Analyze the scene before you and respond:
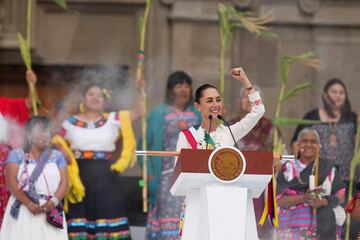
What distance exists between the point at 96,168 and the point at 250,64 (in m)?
3.22

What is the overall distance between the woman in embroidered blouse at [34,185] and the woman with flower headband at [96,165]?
789 millimetres

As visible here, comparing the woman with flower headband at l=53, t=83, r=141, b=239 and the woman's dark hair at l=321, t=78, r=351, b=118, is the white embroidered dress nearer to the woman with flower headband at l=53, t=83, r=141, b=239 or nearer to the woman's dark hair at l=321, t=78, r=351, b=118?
the woman with flower headband at l=53, t=83, r=141, b=239

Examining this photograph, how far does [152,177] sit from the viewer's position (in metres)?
13.3

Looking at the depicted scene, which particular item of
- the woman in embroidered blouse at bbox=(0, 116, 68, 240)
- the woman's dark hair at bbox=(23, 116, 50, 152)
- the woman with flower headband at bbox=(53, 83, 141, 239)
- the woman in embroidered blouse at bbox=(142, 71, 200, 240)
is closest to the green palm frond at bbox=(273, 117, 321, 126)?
the woman in embroidered blouse at bbox=(142, 71, 200, 240)

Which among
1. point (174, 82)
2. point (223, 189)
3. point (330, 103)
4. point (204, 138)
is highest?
point (174, 82)

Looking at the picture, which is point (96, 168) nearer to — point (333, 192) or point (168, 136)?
point (168, 136)

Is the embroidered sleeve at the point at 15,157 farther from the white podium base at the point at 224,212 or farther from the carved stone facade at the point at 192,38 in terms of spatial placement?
the carved stone facade at the point at 192,38

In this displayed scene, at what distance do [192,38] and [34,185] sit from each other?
423 cm

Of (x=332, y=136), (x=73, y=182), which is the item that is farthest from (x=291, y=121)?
(x=73, y=182)

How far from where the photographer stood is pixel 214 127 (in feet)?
33.1

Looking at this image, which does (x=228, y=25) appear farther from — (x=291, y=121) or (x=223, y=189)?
(x=223, y=189)

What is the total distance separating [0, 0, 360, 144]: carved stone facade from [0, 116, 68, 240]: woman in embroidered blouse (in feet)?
11.0

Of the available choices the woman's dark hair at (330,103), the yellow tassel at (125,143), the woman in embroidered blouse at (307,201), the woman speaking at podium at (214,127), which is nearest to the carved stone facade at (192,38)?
the woman's dark hair at (330,103)

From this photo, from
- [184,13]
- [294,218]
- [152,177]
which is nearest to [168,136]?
[152,177]
